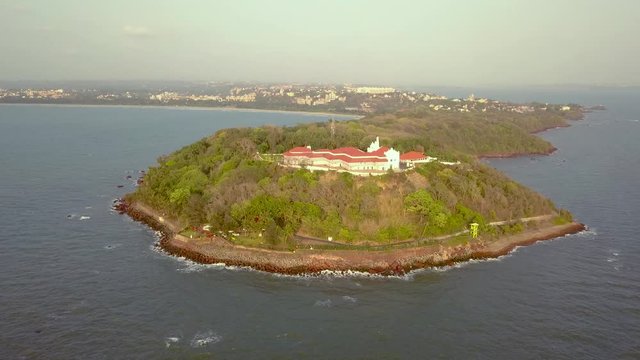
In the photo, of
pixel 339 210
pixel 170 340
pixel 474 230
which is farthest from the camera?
pixel 339 210

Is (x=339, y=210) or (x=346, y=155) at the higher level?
(x=346, y=155)

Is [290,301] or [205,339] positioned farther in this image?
[290,301]

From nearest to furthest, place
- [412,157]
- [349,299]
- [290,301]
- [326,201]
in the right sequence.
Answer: [290,301]
[349,299]
[326,201]
[412,157]

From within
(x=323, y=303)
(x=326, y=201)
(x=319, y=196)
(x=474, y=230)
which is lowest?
(x=323, y=303)

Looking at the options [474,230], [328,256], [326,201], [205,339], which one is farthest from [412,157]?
[205,339]

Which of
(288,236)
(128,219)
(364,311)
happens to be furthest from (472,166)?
(128,219)

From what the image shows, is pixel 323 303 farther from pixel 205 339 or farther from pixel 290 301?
pixel 205 339

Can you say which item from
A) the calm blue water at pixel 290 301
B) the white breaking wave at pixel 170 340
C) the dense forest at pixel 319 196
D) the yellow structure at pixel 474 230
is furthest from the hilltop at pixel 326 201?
the white breaking wave at pixel 170 340

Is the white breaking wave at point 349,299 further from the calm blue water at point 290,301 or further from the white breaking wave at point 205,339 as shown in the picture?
the white breaking wave at point 205,339
